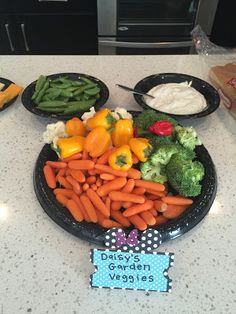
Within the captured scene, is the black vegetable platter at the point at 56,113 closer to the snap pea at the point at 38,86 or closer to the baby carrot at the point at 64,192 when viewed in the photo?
the snap pea at the point at 38,86

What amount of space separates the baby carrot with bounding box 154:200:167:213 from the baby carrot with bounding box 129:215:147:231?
0.05m

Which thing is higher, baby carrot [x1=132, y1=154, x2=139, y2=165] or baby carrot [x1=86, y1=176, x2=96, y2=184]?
baby carrot [x1=132, y1=154, x2=139, y2=165]

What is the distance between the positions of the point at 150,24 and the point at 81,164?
1578mm

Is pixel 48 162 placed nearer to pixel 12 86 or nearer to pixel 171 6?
pixel 12 86

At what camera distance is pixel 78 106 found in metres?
1.00

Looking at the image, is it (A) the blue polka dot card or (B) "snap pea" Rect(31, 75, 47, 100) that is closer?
(A) the blue polka dot card

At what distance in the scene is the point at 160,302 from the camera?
58cm

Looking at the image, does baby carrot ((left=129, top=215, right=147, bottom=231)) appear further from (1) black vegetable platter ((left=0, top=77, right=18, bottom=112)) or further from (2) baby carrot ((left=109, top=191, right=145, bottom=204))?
(1) black vegetable platter ((left=0, top=77, right=18, bottom=112))

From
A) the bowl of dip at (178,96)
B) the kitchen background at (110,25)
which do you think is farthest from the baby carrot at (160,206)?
the kitchen background at (110,25)

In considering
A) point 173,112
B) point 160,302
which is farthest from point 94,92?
point 160,302

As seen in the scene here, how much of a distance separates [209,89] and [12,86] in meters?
0.69

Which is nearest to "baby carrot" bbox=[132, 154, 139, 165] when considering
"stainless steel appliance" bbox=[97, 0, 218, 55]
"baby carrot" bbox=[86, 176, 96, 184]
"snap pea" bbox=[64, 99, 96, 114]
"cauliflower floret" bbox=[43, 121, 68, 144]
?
"baby carrot" bbox=[86, 176, 96, 184]

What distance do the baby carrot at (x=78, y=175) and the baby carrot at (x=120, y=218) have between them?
0.34 ft

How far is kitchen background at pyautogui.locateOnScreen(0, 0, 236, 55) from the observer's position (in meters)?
1.94
